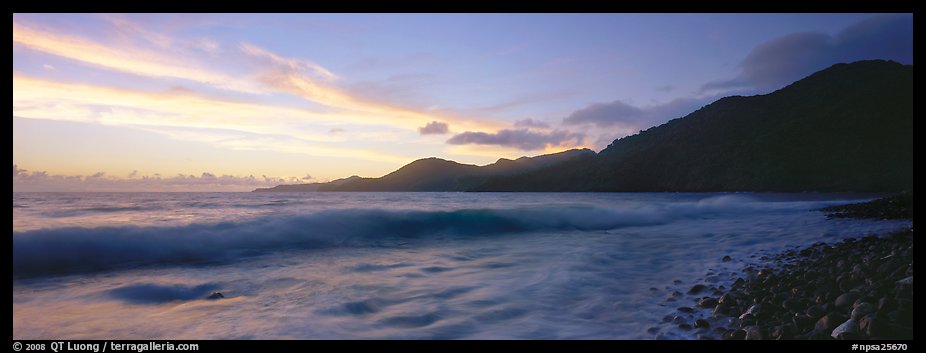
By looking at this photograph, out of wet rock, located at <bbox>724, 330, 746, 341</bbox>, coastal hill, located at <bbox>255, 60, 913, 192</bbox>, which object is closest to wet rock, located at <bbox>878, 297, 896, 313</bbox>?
wet rock, located at <bbox>724, 330, 746, 341</bbox>

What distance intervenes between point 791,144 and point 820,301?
314ft

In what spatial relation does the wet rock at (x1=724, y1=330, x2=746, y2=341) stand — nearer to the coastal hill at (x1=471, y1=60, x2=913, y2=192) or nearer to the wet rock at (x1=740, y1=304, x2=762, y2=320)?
the wet rock at (x1=740, y1=304, x2=762, y2=320)

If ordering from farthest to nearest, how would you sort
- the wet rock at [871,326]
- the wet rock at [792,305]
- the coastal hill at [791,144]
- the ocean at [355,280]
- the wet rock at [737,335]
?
the coastal hill at [791,144] → the ocean at [355,280] → the wet rock at [792,305] → the wet rock at [737,335] → the wet rock at [871,326]

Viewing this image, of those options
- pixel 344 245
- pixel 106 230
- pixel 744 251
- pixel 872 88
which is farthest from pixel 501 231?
pixel 872 88

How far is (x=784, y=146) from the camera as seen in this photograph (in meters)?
81.4

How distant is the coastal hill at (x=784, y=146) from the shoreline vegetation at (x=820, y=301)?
221 feet

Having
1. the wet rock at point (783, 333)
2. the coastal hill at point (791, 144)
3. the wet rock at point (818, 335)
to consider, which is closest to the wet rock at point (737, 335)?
the wet rock at point (783, 333)

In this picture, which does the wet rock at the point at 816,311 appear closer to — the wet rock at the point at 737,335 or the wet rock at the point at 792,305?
the wet rock at the point at 792,305

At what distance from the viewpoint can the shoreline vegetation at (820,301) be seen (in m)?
3.66

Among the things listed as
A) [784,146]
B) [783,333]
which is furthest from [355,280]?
[784,146]
